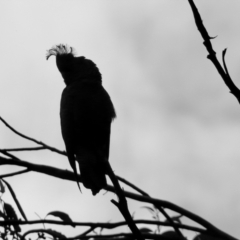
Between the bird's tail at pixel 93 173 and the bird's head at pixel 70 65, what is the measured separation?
4.01ft

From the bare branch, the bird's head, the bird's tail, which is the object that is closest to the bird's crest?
the bird's head

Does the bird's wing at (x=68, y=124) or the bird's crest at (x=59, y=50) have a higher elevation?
the bird's crest at (x=59, y=50)

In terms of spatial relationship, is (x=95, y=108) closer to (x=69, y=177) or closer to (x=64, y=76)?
(x=64, y=76)

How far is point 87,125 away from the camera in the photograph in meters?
3.66

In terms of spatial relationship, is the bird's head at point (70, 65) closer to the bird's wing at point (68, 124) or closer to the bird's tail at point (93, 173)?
the bird's wing at point (68, 124)

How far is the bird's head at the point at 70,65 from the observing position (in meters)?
4.40

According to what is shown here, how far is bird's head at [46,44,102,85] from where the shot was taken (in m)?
4.40

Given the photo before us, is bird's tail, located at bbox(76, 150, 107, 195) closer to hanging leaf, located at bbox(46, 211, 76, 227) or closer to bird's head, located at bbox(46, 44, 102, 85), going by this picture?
hanging leaf, located at bbox(46, 211, 76, 227)

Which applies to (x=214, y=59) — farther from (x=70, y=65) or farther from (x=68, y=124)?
(x=70, y=65)

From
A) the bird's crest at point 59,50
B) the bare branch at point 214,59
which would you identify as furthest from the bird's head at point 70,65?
the bare branch at point 214,59

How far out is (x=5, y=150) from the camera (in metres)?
2.46

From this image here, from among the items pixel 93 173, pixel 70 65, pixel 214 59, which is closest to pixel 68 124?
pixel 93 173

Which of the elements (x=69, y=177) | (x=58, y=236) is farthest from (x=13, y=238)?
(x=69, y=177)

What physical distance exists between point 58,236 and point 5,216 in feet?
1.31
